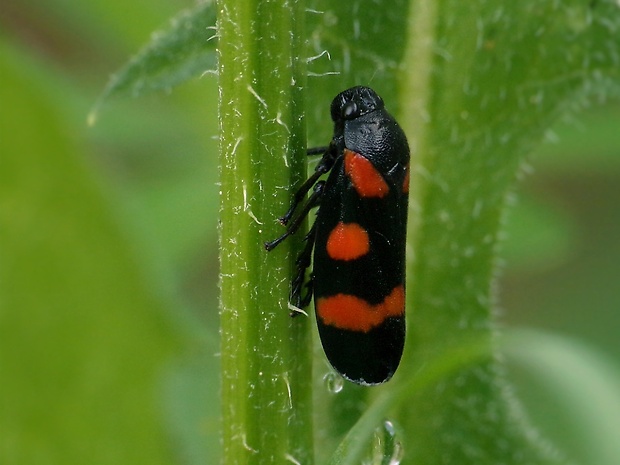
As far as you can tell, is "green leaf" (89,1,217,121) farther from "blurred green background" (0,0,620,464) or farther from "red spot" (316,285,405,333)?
"blurred green background" (0,0,620,464)

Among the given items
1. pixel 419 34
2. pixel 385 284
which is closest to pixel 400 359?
pixel 385 284

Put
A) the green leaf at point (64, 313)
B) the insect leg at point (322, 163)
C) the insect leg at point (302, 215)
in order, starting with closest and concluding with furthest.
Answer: the insect leg at point (302, 215) → the insect leg at point (322, 163) → the green leaf at point (64, 313)

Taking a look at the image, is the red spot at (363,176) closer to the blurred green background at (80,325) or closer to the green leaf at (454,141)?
the green leaf at (454,141)

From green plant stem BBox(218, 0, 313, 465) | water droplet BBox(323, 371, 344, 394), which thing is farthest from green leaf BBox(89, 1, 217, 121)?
water droplet BBox(323, 371, 344, 394)

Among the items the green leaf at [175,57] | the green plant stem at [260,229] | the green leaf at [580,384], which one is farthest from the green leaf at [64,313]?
the green plant stem at [260,229]

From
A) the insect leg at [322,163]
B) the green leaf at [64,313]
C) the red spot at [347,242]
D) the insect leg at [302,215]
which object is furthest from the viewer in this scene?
the green leaf at [64,313]

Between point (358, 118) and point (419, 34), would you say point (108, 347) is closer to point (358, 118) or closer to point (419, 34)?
point (358, 118)

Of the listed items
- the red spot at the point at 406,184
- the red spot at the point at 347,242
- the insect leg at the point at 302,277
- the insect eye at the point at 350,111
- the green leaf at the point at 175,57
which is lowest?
the red spot at the point at 347,242
